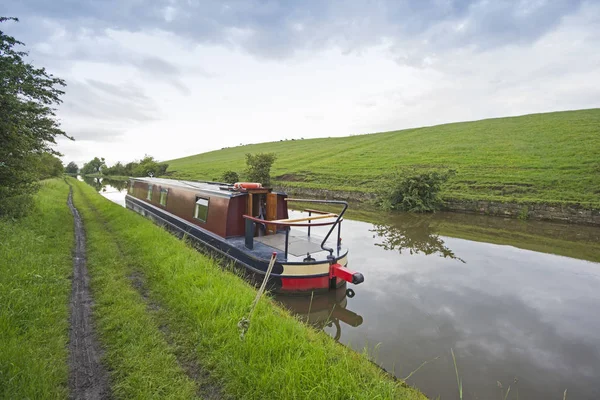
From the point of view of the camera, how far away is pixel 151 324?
3643 millimetres

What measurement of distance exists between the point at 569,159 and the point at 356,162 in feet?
57.1

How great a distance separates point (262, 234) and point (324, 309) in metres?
2.82

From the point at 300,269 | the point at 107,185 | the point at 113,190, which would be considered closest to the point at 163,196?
the point at 300,269

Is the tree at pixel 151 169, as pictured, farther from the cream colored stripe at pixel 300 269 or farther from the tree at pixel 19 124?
the cream colored stripe at pixel 300 269

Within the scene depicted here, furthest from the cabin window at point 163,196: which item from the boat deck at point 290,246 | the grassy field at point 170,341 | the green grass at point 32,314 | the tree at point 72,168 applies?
the tree at point 72,168

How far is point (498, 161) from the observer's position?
22.3m

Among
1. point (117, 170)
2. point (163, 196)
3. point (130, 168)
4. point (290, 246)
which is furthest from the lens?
point (117, 170)


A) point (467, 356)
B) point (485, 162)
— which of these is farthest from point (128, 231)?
point (485, 162)

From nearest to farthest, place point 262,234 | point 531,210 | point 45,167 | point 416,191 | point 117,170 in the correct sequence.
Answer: point 262,234 < point 45,167 < point 531,210 < point 416,191 < point 117,170

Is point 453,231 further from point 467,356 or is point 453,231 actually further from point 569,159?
point 569,159

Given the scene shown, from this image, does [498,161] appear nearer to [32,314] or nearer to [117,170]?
[32,314]

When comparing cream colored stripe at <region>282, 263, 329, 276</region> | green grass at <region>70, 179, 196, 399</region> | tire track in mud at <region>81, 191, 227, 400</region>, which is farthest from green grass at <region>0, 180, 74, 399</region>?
cream colored stripe at <region>282, 263, 329, 276</region>

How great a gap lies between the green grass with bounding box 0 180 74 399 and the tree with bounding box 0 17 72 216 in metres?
1.42

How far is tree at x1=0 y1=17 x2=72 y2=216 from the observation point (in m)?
6.00
